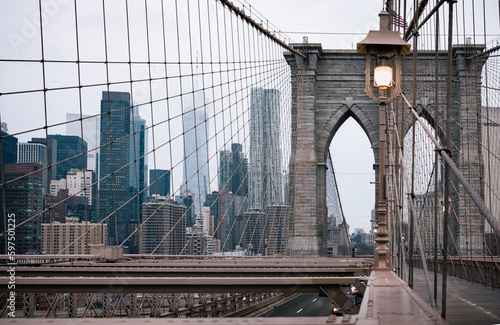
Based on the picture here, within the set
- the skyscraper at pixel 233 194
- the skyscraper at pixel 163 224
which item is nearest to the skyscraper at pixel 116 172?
the skyscraper at pixel 163 224

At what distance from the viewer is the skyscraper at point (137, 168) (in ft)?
41.9

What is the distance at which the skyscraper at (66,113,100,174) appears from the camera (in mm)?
11031

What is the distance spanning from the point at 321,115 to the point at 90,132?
19.8 meters

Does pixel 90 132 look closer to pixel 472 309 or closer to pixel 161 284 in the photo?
pixel 161 284

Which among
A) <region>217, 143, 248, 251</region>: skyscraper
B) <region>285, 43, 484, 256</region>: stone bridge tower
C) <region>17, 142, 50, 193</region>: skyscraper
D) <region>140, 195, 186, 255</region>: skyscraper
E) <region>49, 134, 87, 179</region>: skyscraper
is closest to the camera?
<region>17, 142, 50, 193</region>: skyscraper

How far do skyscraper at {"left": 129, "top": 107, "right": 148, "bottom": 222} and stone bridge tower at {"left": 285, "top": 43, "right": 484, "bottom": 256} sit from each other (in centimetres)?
1220

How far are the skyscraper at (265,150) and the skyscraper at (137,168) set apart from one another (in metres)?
9.54

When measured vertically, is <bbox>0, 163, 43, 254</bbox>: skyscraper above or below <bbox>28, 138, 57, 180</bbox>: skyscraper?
below

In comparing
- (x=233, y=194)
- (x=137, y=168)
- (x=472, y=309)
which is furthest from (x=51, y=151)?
(x=233, y=194)

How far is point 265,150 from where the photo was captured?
97.3 ft

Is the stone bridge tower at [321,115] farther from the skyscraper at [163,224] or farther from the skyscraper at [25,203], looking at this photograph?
the skyscraper at [25,203]

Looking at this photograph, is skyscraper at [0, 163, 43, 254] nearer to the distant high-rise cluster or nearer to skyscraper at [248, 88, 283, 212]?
the distant high-rise cluster

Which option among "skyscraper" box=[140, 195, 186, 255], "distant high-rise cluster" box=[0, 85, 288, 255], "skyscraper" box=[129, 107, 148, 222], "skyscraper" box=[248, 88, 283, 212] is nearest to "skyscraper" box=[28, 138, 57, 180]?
"distant high-rise cluster" box=[0, 85, 288, 255]

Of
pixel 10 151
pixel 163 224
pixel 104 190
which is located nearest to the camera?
pixel 10 151
